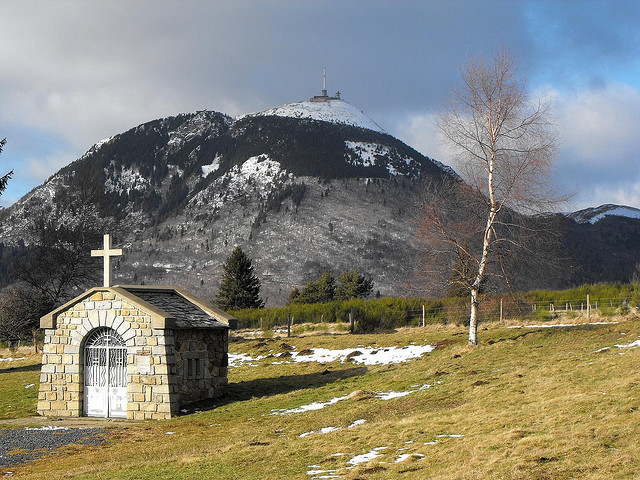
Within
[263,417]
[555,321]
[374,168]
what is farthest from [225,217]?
[263,417]

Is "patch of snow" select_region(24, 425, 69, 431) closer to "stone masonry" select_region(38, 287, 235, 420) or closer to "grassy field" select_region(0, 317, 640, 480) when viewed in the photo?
"grassy field" select_region(0, 317, 640, 480)

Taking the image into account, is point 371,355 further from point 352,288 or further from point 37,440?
point 352,288

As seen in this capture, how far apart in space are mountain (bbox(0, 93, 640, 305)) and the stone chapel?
91.8 m

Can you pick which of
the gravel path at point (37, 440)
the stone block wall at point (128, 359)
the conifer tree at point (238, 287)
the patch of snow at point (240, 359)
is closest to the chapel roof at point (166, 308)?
the stone block wall at point (128, 359)

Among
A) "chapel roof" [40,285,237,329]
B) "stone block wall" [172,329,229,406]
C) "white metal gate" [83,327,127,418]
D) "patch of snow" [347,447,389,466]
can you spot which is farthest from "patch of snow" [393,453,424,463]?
"white metal gate" [83,327,127,418]

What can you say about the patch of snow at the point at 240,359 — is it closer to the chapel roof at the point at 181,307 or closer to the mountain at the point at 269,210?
the chapel roof at the point at 181,307

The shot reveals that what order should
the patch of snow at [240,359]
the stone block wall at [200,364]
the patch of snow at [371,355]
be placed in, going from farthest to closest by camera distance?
the patch of snow at [240,359] → the patch of snow at [371,355] → the stone block wall at [200,364]

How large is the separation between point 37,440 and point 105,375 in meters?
4.56

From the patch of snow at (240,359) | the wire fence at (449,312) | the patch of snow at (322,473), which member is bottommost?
the patch of snow at (240,359)

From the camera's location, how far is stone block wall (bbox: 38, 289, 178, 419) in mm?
19516

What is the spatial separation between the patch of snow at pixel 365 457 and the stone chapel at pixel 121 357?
9.14 meters

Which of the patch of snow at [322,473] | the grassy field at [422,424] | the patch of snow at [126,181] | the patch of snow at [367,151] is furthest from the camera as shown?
the patch of snow at [126,181]

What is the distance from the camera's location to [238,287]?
65562mm

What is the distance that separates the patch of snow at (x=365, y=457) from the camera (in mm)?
11078
